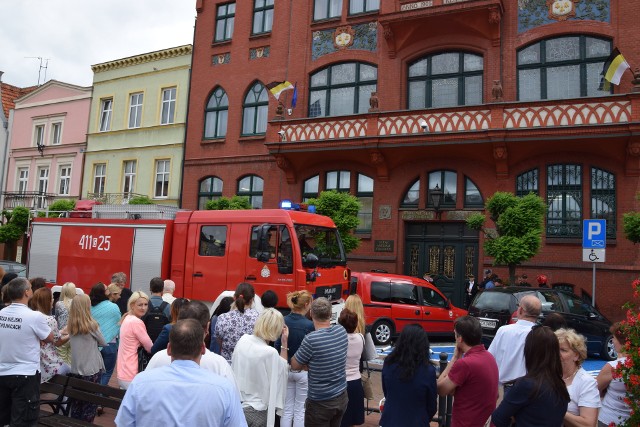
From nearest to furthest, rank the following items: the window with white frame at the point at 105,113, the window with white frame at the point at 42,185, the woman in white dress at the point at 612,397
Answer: the woman in white dress at the point at 612,397, the window with white frame at the point at 105,113, the window with white frame at the point at 42,185

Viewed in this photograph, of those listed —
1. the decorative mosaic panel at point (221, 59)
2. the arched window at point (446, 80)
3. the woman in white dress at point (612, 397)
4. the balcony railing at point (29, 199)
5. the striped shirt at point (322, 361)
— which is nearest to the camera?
the woman in white dress at point (612, 397)

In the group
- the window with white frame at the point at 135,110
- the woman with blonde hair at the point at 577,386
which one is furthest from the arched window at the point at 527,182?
the window with white frame at the point at 135,110

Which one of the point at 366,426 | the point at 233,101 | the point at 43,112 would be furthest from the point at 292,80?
the point at 366,426

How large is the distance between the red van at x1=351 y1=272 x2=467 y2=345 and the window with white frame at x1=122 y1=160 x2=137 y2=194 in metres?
17.9

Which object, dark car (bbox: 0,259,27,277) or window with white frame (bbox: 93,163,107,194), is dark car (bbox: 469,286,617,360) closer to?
dark car (bbox: 0,259,27,277)

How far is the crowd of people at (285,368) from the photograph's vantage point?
3.12 m

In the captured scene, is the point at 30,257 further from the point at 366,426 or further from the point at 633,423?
the point at 633,423

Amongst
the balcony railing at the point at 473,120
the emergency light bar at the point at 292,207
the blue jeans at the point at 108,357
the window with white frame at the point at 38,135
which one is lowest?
the blue jeans at the point at 108,357

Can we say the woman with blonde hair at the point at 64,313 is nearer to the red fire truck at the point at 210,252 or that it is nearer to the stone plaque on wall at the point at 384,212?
the red fire truck at the point at 210,252

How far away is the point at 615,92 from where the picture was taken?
19016 millimetres

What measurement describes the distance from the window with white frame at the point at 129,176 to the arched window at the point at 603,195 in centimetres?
2199

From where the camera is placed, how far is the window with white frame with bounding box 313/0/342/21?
24.6 m

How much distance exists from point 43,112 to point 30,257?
19.1 metres

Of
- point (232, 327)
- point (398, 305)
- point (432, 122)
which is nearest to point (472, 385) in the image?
point (232, 327)
